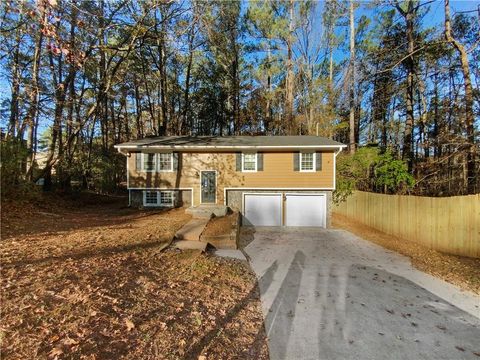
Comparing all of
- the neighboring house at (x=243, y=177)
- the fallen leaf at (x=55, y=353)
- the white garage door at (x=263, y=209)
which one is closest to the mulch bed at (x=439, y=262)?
the neighboring house at (x=243, y=177)

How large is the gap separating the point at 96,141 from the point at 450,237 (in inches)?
1170

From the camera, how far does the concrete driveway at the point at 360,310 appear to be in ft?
11.7

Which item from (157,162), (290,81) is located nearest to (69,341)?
(157,162)

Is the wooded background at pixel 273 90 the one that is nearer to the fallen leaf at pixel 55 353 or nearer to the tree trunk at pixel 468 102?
the tree trunk at pixel 468 102

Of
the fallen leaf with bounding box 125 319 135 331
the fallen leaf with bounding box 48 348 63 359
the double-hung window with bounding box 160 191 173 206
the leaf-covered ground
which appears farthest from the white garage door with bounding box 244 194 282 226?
the fallen leaf with bounding box 48 348 63 359

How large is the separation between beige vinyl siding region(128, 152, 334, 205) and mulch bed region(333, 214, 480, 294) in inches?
154

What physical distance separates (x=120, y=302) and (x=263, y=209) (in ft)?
34.5

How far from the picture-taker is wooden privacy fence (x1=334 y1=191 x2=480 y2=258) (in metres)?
7.80

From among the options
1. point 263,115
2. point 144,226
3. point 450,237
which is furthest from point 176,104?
point 450,237

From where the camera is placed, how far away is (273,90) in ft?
78.5

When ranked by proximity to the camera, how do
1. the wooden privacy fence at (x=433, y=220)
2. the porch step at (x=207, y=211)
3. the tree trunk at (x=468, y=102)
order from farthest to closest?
1. the porch step at (x=207, y=211)
2. the tree trunk at (x=468, y=102)
3. the wooden privacy fence at (x=433, y=220)

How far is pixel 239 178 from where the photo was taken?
13.9 metres

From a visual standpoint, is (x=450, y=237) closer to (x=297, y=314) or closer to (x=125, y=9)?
(x=297, y=314)

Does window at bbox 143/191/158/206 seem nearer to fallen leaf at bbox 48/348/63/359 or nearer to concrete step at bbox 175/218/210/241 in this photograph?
concrete step at bbox 175/218/210/241
